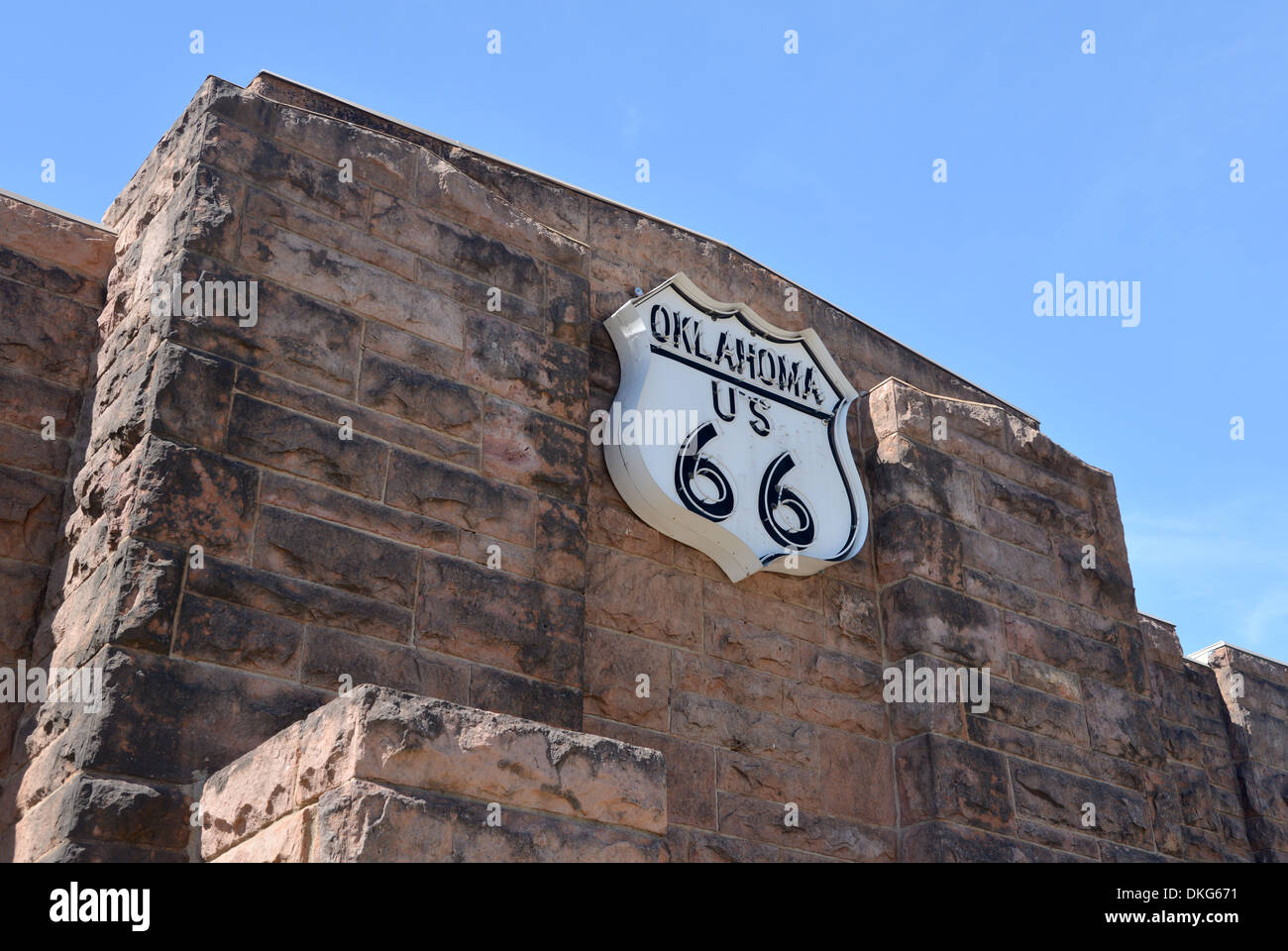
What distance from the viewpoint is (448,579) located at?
4.84m

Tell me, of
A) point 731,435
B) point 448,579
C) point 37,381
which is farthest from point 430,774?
point 731,435

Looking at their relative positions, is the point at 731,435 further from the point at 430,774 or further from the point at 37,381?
the point at 430,774

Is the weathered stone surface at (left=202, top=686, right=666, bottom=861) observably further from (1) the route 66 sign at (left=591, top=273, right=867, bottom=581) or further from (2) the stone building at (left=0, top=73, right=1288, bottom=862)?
(1) the route 66 sign at (left=591, top=273, right=867, bottom=581)

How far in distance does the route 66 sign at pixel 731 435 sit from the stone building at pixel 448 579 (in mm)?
150

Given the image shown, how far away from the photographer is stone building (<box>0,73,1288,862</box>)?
3818mm

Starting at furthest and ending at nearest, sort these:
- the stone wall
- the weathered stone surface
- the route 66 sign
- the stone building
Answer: the route 66 sign < the stone wall < the stone building < the weathered stone surface

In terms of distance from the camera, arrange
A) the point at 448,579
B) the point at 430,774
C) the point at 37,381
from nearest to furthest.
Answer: the point at 430,774, the point at 448,579, the point at 37,381

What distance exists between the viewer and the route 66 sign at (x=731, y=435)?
5.87m

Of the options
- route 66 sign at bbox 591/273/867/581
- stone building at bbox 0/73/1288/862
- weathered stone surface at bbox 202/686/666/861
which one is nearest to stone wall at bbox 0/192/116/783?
stone building at bbox 0/73/1288/862

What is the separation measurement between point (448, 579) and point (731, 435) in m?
1.85

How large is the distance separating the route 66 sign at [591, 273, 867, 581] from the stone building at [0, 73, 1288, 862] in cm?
15

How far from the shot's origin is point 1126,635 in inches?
289

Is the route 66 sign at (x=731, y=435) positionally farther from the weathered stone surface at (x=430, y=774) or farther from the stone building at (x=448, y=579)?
the weathered stone surface at (x=430, y=774)

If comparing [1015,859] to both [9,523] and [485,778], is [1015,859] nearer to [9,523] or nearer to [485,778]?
[485,778]
